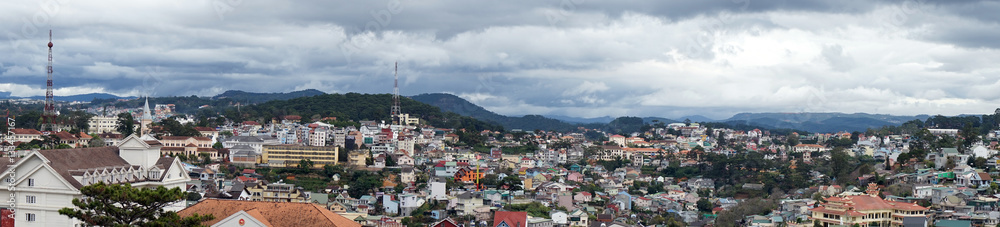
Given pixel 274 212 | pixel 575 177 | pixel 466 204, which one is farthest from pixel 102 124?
pixel 274 212

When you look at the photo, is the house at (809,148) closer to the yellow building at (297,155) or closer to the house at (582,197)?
the house at (582,197)

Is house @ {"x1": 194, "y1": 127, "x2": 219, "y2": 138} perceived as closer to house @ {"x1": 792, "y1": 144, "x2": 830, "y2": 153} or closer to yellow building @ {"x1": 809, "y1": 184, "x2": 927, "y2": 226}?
yellow building @ {"x1": 809, "y1": 184, "x2": 927, "y2": 226}

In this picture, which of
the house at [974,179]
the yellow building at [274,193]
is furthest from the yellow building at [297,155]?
the house at [974,179]

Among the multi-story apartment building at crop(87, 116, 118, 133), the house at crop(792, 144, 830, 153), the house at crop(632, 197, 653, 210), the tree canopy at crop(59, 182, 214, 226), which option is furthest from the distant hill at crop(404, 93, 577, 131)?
the tree canopy at crop(59, 182, 214, 226)

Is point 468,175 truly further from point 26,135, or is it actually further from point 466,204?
point 26,135

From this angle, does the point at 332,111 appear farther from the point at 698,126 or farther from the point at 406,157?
the point at 698,126
